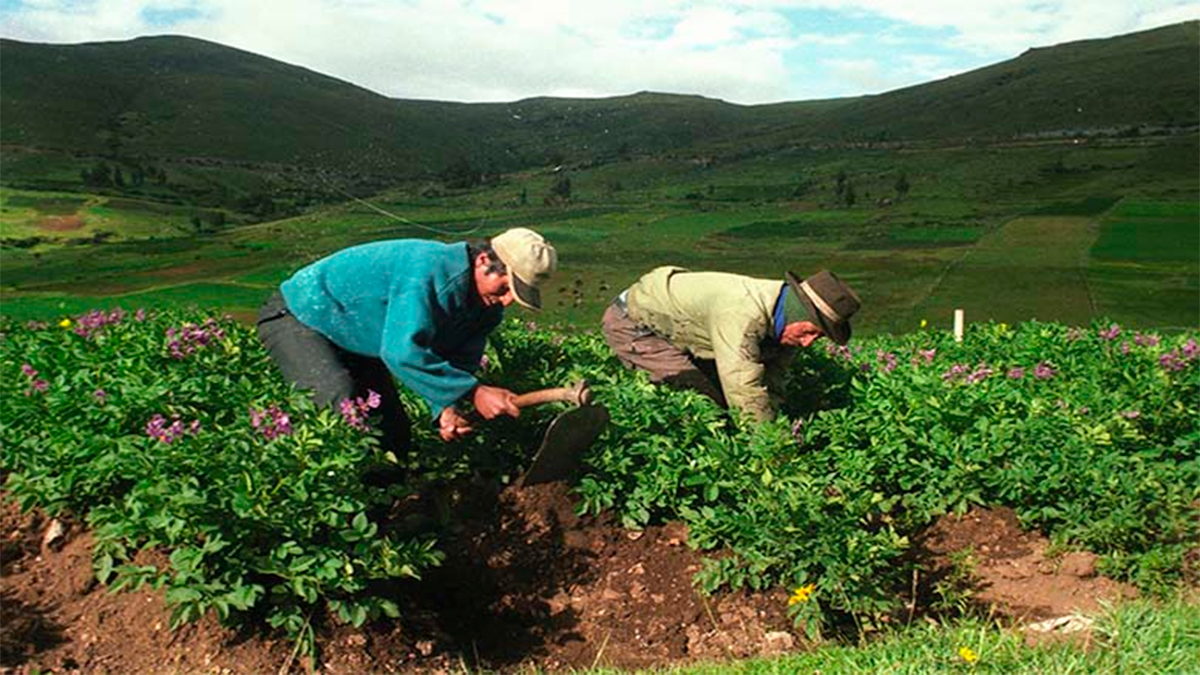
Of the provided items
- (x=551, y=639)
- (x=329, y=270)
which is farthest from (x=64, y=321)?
(x=551, y=639)

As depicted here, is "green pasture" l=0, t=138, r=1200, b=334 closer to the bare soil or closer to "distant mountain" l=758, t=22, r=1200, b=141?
the bare soil

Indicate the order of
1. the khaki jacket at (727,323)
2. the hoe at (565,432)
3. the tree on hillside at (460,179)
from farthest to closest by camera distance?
the tree on hillside at (460,179)
the khaki jacket at (727,323)
the hoe at (565,432)

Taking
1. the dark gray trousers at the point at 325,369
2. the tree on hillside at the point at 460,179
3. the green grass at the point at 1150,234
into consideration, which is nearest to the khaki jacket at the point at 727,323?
the dark gray trousers at the point at 325,369

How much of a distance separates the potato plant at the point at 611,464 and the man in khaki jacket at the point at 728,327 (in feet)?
0.77

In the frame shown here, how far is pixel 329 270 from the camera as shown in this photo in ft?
16.4

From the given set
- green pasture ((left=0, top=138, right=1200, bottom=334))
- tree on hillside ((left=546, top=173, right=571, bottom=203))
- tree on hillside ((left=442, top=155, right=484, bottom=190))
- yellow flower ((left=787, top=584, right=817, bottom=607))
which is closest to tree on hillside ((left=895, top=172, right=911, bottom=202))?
green pasture ((left=0, top=138, right=1200, bottom=334))

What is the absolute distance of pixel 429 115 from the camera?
92688 millimetres

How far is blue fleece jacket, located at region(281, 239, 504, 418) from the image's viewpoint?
455 cm

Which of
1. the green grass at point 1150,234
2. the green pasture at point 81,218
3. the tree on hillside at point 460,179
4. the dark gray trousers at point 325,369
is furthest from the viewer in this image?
the green grass at point 1150,234

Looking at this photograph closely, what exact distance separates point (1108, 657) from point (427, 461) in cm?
332

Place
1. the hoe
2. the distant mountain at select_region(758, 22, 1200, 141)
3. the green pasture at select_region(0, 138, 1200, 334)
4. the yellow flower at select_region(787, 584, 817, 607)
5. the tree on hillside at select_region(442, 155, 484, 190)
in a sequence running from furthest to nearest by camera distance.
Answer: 1. the distant mountain at select_region(758, 22, 1200, 141)
2. the tree on hillside at select_region(442, 155, 484, 190)
3. the green pasture at select_region(0, 138, 1200, 334)
4. the hoe
5. the yellow flower at select_region(787, 584, 817, 607)

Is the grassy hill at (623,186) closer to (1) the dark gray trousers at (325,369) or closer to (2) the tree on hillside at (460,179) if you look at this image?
(2) the tree on hillside at (460,179)

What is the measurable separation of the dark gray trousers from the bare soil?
2.03 ft

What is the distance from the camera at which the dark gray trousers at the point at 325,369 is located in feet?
15.8
